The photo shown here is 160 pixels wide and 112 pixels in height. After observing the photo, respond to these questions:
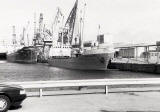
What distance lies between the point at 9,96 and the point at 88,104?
334cm

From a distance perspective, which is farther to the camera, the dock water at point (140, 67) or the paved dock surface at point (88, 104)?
the dock water at point (140, 67)

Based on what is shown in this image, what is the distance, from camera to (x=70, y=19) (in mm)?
138125

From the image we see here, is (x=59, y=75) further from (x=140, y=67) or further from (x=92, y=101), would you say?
(x=92, y=101)

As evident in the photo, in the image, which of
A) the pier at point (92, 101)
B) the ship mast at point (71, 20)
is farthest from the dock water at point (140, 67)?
the pier at point (92, 101)

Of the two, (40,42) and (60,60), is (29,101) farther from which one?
(40,42)

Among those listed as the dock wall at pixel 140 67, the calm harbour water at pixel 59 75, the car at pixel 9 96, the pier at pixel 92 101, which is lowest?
the calm harbour water at pixel 59 75

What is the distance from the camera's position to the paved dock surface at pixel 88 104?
11.6 meters

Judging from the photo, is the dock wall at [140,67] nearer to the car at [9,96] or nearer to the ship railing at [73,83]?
the ship railing at [73,83]

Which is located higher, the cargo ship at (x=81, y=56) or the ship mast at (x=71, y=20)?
the ship mast at (x=71, y=20)

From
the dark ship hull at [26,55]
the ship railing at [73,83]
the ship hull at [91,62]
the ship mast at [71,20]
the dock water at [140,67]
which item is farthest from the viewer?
the dark ship hull at [26,55]

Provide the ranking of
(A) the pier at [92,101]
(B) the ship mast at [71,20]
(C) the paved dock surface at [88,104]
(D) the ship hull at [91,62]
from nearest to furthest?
1. (C) the paved dock surface at [88,104]
2. (A) the pier at [92,101]
3. (D) the ship hull at [91,62]
4. (B) the ship mast at [71,20]

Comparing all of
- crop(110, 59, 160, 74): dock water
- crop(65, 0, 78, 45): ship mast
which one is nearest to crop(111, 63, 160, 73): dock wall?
crop(110, 59, 160, 74): dock water

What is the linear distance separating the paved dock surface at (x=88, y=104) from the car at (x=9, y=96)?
361mm

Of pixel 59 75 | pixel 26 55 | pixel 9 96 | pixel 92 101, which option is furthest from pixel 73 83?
pixel 26 55
